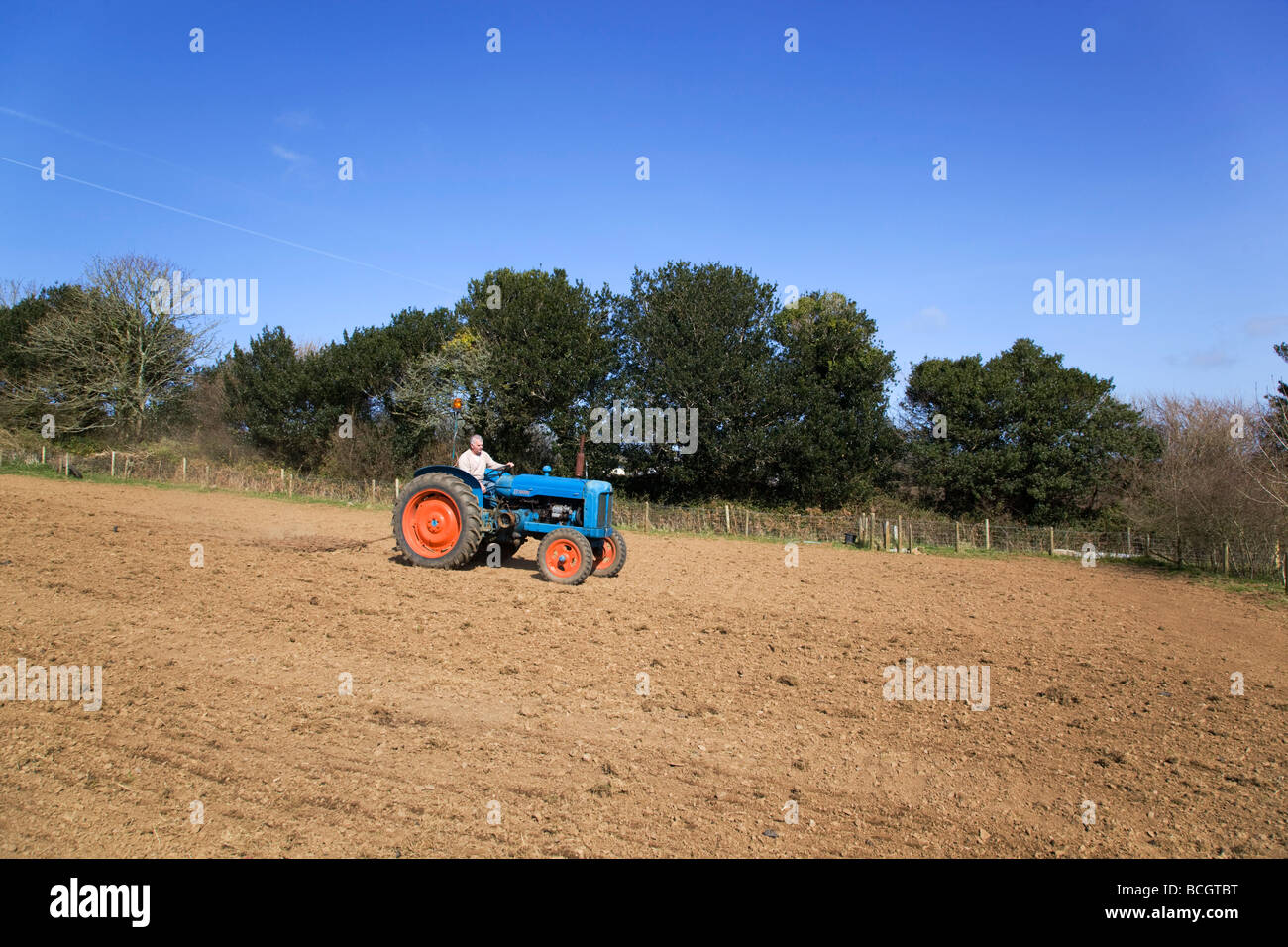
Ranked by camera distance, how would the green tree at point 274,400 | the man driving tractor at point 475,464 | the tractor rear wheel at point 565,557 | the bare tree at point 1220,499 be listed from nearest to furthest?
1. the tractor rear wheel at point 565,557
2. the man driving tractor at point 475,464
3. the bare tree at point 1220,499
4. the green tree at point 274,400

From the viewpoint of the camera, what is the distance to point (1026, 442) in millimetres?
28031

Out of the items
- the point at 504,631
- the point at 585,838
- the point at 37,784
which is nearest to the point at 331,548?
the point at 504,631

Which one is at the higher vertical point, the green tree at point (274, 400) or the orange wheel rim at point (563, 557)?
the green tree at point (274, 400)

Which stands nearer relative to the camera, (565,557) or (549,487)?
(565,557)

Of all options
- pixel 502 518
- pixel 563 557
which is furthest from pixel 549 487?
pixel 563 557

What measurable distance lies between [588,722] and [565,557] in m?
4.90

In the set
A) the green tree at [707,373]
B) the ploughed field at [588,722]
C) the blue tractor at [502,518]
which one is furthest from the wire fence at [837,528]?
the blue tractor at [502,518]

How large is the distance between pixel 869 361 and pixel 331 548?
72.8 feet

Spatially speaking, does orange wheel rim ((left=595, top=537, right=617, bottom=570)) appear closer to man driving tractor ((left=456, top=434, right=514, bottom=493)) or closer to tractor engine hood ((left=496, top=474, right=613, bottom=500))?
tractor engine hood ((left=496, top=474, right=613, bottom=500))

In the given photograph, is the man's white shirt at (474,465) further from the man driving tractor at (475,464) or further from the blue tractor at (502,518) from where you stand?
the blue tractor at (502,518)

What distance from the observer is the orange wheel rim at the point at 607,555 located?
10705mm

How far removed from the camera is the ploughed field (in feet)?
11.6

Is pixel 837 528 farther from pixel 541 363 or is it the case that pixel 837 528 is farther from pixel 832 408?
pixel 541 363
